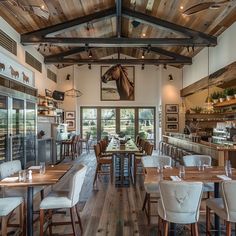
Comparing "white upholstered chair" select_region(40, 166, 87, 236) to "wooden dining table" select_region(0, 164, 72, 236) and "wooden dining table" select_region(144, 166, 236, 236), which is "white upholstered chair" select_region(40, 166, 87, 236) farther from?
"wooden dining table" select_region(144, 166, 236, 236)

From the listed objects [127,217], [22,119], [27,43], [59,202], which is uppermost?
[27,43]

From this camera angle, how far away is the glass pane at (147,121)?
14484mm

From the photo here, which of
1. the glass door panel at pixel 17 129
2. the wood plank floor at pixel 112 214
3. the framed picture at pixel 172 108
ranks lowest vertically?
the wood plank floor at pixel 112 214

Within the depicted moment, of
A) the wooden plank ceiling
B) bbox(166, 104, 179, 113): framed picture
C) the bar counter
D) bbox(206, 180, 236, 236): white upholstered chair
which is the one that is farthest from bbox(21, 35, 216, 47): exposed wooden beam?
bbox(206, 180, 236, 236): white upholstered chair

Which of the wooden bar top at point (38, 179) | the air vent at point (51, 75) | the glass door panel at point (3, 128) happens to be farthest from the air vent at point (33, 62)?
the wooden bar top at point (38, 179)

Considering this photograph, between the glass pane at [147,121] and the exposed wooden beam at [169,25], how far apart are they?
21.5ft

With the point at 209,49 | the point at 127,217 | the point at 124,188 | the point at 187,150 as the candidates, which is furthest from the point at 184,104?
the point at 127,217

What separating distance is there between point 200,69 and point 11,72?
6515mm

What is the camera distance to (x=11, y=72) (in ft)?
24.3

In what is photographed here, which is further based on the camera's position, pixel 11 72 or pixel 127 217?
pixel 11 72

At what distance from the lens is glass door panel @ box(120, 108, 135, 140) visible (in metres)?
14.5

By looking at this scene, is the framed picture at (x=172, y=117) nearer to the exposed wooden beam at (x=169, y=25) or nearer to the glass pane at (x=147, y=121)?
the glass pane at (x=147, y=121)

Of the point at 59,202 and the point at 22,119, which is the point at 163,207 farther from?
the point at 22,119

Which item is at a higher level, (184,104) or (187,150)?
(184,104)
